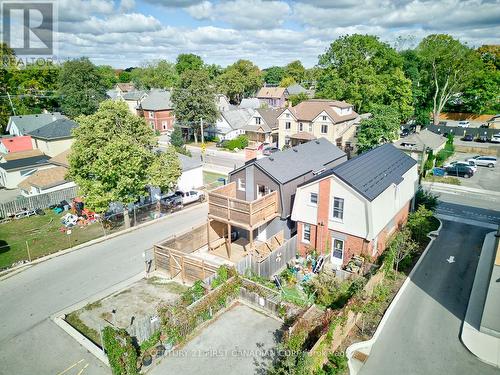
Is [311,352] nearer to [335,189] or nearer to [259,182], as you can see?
[335,189]

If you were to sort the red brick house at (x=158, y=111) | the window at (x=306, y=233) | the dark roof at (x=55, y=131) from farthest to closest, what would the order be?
the red brick house at (x=158, y=111), the dark roof at (x=55, y=131), the window at (x=306, y=233)

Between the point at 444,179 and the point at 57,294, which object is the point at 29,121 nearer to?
the point at 57,294

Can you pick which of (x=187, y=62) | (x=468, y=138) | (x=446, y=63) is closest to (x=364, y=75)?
(x=446, y=63)

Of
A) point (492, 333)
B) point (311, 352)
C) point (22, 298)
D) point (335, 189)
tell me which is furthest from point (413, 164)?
point (22, 298)

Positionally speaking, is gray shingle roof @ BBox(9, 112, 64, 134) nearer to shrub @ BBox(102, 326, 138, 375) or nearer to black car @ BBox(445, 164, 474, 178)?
shrub @ BBox(102, 326, 138, 375)

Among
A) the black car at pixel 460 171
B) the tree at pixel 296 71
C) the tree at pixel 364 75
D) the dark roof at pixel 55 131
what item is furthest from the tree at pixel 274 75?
the black car at pixel 460 171

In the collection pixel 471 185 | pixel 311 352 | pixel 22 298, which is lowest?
pixel 22 298

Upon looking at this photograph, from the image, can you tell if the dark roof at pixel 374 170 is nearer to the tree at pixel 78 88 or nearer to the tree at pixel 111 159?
the tree at pixel 111 159
